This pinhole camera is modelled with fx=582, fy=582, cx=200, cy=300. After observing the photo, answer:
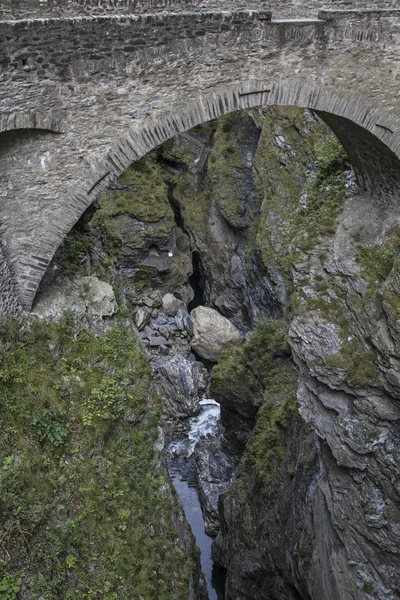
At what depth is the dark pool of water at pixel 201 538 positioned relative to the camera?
42.0 feet

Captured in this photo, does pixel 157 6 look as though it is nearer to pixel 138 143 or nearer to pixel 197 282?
pixel 138 143

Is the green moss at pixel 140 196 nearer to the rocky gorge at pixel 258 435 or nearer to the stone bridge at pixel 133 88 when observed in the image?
the rocky gorge at pixel 258 435

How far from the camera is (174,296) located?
20.3 meters

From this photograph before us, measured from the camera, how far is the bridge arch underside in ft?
25.2

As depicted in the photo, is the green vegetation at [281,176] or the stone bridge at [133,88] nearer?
the stone bridge at [133,88]

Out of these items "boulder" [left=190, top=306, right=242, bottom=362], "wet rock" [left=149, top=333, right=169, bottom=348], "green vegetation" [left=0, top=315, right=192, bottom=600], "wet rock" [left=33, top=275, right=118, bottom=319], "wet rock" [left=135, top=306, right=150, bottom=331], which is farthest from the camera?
"wet rock" [left=135, top=306, right=150, bottom=331]

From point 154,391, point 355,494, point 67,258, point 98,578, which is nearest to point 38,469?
point 98,578

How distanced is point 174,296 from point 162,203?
10.6 ft

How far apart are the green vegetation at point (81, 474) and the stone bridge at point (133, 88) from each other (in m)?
1.02

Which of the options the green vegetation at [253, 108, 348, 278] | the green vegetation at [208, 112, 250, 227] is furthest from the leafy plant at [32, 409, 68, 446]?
the green vegetation at [208, 112, 250, 227]

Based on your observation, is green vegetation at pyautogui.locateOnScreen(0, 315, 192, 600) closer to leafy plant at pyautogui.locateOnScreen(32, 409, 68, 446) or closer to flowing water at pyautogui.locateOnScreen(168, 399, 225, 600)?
leafy plant at pyautogui.locateOnScreen(32, 409, 68, 446)

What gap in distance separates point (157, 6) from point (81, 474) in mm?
7955

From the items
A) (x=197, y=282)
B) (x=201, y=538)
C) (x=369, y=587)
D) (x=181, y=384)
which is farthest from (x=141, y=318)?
(x=369, y=587)

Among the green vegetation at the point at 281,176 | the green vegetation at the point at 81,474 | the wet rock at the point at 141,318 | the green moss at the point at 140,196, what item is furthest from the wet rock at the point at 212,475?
the green moss at the point at 140,196
